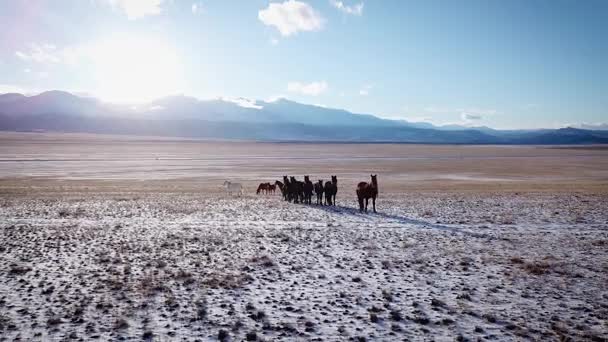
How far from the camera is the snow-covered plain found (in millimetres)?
7992

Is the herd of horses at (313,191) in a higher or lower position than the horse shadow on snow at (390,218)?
higher

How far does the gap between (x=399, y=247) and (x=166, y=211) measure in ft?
38.2

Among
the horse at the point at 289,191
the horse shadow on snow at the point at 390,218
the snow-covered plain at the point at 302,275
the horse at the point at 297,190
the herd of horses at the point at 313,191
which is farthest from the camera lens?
the horse at the point at 289,191

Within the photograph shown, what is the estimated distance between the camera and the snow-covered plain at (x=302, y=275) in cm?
799

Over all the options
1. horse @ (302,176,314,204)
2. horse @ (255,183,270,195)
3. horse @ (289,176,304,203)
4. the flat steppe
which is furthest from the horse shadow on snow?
horse @ (255,183,270,195)

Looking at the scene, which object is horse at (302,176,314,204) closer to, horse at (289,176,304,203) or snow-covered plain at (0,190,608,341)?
horse at (289,176,304,203)

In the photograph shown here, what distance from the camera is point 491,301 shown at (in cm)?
928

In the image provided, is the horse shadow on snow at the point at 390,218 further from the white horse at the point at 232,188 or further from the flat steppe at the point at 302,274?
the white horse at the point at 232,188

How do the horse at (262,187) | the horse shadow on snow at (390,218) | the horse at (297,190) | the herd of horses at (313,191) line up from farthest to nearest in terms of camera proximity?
the horse at (262,187)
the horse at (297,190)
the herd of horses at (313,191)
the horse shadow on snow at (390,218)

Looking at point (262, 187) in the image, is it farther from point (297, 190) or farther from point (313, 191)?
point (297, 190)

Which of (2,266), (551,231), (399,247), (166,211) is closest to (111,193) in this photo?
(166,211)

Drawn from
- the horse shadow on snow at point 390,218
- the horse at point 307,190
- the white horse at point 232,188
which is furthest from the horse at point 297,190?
the white horse at point 232,188

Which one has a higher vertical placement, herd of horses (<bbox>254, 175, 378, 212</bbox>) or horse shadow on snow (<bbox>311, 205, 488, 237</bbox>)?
herd of horses (<bbox>254, 175, 378, 212</bbox>)

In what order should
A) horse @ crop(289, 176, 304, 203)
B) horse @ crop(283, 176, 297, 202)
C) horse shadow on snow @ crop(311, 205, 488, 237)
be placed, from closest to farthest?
horse shadow on snow @ crop(311, 205, 488, 237)
horse @ crop(289, 176, 304, 203)
horse @ crop(283, 176, 297, 202)
